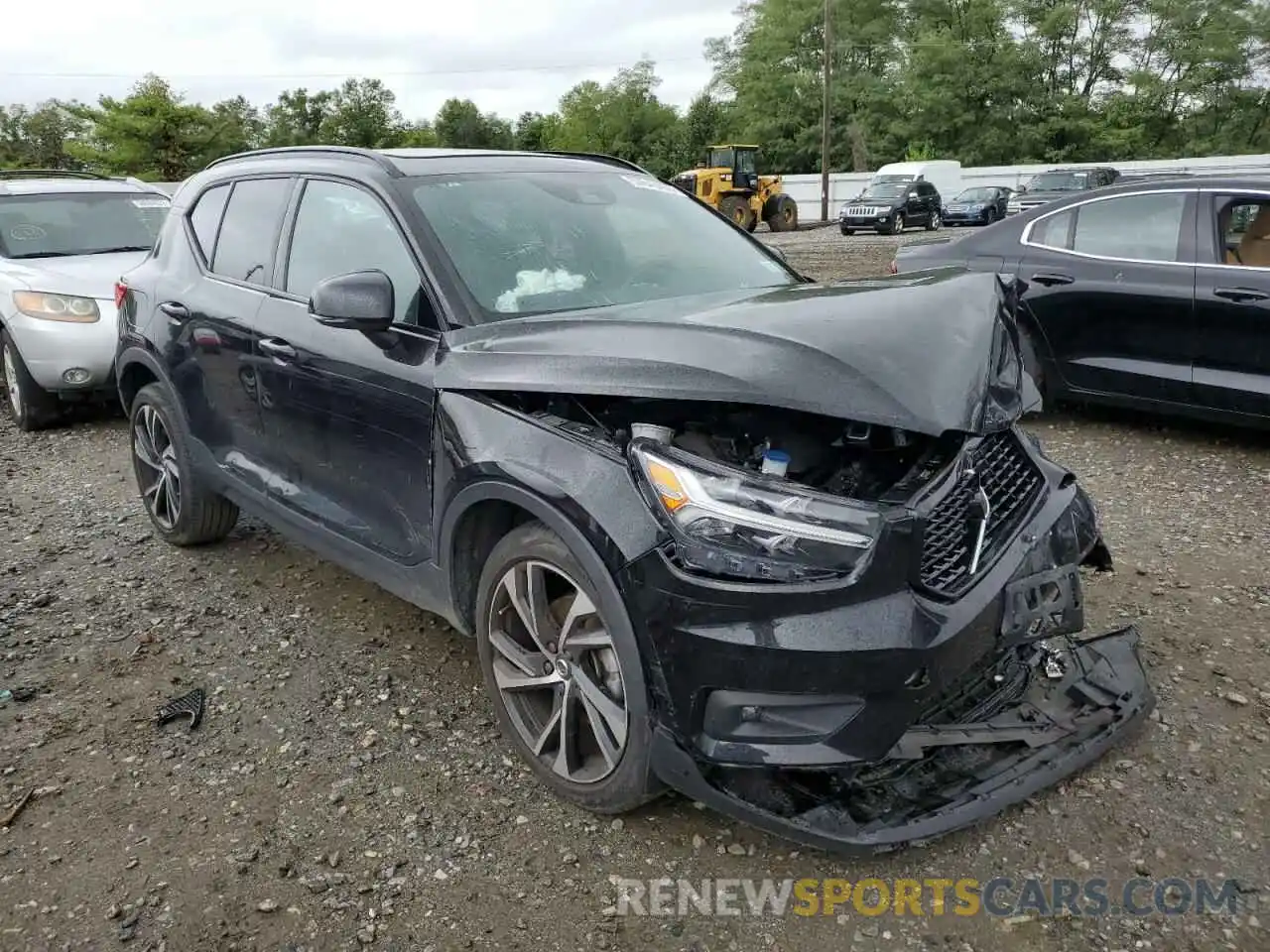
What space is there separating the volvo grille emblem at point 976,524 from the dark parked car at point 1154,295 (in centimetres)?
370

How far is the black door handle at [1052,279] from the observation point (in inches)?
238

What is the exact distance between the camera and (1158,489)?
5.14m

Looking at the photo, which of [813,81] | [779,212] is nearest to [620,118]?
[813,81]

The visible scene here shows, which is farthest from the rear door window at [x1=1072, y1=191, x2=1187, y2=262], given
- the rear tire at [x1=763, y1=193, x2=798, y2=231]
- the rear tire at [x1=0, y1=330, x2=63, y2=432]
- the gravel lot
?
the rear tire at [x1=763, y1=193, x2=798, y2=231]

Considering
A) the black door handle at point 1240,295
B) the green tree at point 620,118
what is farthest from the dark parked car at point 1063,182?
the green tree at point 620,118

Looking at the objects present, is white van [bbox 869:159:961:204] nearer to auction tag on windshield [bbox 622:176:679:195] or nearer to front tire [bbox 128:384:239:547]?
auction tag on windshield [bbox 622:176:679:195]

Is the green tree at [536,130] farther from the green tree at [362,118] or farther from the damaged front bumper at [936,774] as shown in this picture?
the damaged front bumper at [936,774]

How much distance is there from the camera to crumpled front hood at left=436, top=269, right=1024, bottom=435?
2.16 meters

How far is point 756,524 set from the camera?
221 cm

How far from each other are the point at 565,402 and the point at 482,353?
13.0 inches

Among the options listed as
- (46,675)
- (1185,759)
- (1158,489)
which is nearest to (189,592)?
(46,675)

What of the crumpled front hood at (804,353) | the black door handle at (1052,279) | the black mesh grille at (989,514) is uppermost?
the crumpled front hood at (804,353)

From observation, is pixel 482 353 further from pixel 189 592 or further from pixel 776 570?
pixel 189 592

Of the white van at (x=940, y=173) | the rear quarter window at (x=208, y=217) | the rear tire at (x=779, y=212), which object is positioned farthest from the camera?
the white van at (x=940, y=173)
